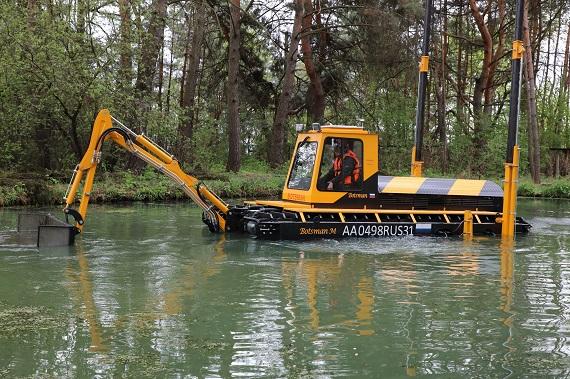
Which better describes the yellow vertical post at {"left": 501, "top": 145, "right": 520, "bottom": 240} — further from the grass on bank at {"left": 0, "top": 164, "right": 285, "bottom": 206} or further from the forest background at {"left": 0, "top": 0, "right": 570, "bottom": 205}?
the forest background at {"left": 0, "top": 0, "right": 570, "bottom": 205}

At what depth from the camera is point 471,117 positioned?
121 feet

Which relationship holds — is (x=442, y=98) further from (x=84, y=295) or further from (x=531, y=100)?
(x=84, y=295)

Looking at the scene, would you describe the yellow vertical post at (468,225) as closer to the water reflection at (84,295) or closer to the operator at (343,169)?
the operator at (343,169)

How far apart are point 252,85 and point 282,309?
24566mm

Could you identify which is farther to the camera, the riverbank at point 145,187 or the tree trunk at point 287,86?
the tree trunk at point 287,86

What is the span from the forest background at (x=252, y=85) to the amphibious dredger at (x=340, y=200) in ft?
22.1

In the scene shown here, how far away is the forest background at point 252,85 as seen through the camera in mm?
21078

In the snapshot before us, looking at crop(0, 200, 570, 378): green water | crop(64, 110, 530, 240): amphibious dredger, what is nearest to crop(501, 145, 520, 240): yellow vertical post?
crop(64, 110, 530, 240): amphibious dredger

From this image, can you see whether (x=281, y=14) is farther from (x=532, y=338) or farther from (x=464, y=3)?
(x=532, y=338)

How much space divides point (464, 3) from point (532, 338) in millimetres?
28155

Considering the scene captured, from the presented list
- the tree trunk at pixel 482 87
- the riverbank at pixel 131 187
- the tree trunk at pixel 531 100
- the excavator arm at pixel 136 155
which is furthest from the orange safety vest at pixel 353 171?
the tree trunk at pixel 482 87

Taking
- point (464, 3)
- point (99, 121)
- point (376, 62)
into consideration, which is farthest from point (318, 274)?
point (464, 3)

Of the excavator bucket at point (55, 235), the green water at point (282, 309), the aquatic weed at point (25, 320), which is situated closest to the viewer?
the green water at point (282, 309)

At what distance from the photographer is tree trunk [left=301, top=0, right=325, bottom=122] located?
29406 mm
